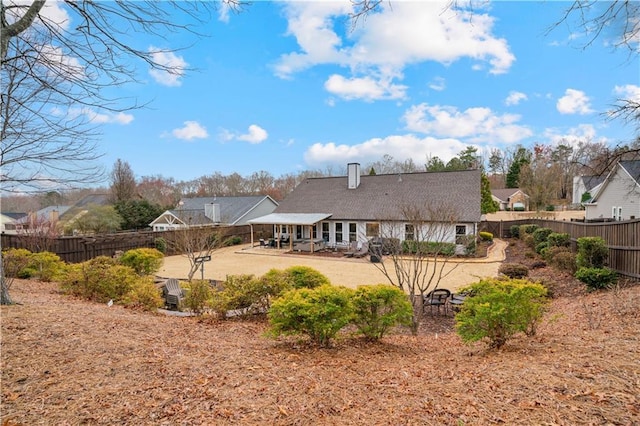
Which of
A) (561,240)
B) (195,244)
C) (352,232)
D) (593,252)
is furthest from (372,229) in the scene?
(593,252)

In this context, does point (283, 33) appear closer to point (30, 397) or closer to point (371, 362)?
point (371, 362)

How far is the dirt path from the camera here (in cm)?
1354

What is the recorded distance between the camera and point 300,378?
364 centimetres

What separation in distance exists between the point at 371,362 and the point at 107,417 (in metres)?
3.06

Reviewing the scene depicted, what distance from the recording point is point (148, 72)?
4320 millimetres

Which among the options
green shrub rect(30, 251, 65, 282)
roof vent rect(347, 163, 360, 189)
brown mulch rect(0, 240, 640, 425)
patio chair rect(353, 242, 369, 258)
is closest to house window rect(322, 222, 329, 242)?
patio chair rect(353, 242, 369, 258)

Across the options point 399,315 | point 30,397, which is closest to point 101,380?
point 30,397

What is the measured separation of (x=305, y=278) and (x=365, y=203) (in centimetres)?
1616

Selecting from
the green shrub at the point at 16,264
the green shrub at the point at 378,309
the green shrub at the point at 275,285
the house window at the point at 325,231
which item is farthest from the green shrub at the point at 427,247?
the green shrub at the point at 16,264

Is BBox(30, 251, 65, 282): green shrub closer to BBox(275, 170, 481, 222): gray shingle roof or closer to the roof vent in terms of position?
BBox(275, 170, 481, 222): gray shingle roof

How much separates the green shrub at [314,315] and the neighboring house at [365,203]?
1464cm

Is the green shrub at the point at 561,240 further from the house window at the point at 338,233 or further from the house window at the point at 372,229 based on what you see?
the house window at the point at 338,233

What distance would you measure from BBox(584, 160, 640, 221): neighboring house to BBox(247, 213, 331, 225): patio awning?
17.9 m

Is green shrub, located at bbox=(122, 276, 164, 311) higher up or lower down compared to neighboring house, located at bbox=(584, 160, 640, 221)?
lower down
